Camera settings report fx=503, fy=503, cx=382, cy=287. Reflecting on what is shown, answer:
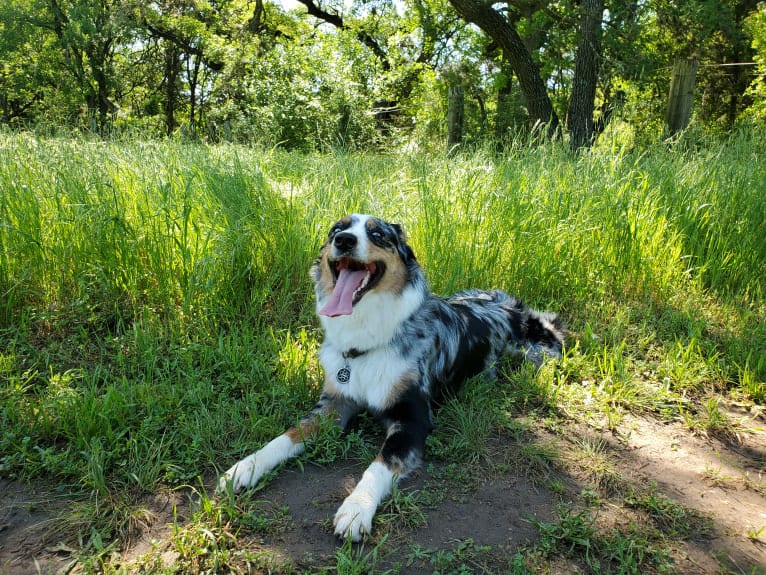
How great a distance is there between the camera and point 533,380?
142 inches

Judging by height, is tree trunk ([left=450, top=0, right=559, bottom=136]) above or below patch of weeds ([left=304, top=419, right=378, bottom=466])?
above

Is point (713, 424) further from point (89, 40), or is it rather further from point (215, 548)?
point (89, 40)

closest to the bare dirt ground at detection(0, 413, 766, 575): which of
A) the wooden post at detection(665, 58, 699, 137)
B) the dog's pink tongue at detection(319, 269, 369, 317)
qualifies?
the dog's pink tongue at detection(319, 269, 369, 317)

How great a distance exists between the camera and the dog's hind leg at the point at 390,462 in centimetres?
230

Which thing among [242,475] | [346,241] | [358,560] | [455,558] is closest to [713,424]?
[455,558]

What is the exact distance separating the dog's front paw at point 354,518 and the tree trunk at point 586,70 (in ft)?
32.1

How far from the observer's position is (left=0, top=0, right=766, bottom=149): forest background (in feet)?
32.3

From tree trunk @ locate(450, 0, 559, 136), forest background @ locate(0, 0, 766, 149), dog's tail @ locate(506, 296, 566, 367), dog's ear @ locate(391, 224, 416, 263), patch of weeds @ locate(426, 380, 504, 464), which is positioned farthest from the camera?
tree trunk @ locate(450, 0, 559, 136)

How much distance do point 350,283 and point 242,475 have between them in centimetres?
121

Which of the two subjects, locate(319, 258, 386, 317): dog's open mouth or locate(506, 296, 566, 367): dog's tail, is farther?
locate(506, 296, 566, 367): dog's tail

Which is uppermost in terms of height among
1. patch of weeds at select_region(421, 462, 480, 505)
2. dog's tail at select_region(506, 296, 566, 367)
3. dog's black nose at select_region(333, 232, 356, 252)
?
dog's black nose at select_region(333, 232, 356, 252)

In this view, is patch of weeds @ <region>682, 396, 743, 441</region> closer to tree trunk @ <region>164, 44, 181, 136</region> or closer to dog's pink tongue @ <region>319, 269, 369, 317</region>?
dog's pink tongue @ <region>319, 269, 369, 317</region>

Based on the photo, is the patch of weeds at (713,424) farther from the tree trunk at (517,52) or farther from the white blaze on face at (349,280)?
the tree trunk at (517,52)

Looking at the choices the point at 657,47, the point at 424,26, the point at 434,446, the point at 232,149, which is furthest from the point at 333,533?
the point at 424,26
